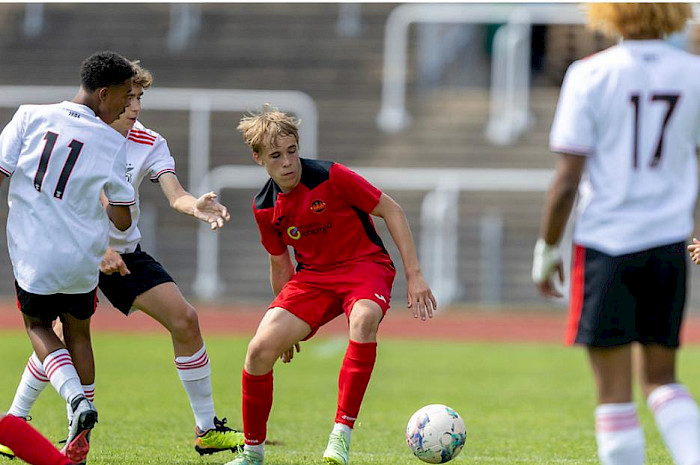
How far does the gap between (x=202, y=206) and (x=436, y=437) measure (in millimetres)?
1629

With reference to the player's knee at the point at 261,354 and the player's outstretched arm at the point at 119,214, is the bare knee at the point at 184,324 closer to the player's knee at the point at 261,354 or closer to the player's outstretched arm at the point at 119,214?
the player's knee at the point at 261,354

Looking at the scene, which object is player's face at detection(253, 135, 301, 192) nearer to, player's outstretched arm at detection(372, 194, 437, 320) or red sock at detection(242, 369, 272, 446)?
player's outstretched arm at detection(372, 194, 437, 320)

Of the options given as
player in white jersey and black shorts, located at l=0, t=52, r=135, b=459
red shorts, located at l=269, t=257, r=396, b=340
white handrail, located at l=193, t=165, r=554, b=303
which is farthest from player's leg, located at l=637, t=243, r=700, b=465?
white handrail, located at l=193, t=165, r=554, b=303

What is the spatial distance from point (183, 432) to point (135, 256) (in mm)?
1542

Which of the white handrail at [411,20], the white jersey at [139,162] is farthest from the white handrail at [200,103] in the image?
the white jersey at [139,162]

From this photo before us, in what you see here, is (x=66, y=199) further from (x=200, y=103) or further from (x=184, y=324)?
(x=200, y=103)

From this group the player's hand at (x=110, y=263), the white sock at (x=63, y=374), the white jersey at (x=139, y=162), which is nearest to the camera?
the white sock at (x=63, y=374)

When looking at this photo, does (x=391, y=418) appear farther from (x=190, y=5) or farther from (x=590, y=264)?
(x=190, y=5)

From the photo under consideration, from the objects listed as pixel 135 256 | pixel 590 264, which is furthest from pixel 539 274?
pixel 135 256

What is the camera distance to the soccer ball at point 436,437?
563 centimetres

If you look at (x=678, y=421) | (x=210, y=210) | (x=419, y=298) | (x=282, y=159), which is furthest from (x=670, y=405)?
(x=282, y=159)

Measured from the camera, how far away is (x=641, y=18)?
4.08 metres

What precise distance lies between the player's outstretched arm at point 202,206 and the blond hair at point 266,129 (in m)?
0.43

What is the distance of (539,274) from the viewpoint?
4160 mm
